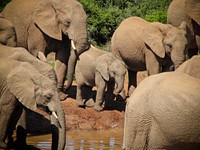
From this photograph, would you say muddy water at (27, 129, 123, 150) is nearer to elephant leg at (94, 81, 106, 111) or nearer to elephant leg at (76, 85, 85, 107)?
elephant leg at (94, 81, 106, 111)

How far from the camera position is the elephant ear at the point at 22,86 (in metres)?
8.64

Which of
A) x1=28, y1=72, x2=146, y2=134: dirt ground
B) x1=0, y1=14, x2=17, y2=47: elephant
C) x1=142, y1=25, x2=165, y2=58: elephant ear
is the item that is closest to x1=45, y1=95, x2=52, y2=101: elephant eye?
x1=0, y1=14, x2=17, y2=47: elephant

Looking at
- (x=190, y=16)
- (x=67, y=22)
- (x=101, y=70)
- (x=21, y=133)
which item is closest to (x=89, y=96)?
(x=101, y=70)

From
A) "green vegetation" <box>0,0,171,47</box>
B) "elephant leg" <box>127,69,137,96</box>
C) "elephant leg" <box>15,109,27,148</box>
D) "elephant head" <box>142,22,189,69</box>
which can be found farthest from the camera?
"green vegetation" <box>0,0,171,47</box>

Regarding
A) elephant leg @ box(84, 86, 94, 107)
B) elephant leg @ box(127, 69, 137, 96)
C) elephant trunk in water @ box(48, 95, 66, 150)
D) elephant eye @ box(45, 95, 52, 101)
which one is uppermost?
elephant eye @ box(45, 95, 52, 101)

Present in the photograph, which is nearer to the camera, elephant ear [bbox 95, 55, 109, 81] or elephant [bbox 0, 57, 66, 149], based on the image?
elephant [bbox 0, 57, 66, 149]

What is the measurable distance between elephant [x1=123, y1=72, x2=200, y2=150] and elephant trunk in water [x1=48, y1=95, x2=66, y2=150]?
2718 mm

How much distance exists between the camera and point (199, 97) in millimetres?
5176

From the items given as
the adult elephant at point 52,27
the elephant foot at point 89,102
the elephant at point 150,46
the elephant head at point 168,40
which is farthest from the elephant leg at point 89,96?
the elephant head at point 168,40

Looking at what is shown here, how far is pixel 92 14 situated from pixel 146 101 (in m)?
16.0

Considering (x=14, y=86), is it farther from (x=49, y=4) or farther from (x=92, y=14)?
(x=92, y=14)

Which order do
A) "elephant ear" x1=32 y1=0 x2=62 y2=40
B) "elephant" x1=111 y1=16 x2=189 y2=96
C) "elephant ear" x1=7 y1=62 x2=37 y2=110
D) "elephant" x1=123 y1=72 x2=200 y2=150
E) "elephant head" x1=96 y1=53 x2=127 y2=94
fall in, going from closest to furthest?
"elephant" x1=123 y1=72 x2=200 y2=150
"elephant ear" x1=7 y1=62 x2=37 y2=110
"elephant ear" x1=32 y1=0 x2=62 y2=40
"elephant head" x1=96 y1=53 x2=127 y2=94
"elephant" x1=111 y1=16 x2=189 y2=96

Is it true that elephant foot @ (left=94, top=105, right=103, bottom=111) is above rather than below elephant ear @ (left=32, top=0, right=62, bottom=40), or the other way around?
below

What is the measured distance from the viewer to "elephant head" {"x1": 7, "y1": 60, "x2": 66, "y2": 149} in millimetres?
8484
